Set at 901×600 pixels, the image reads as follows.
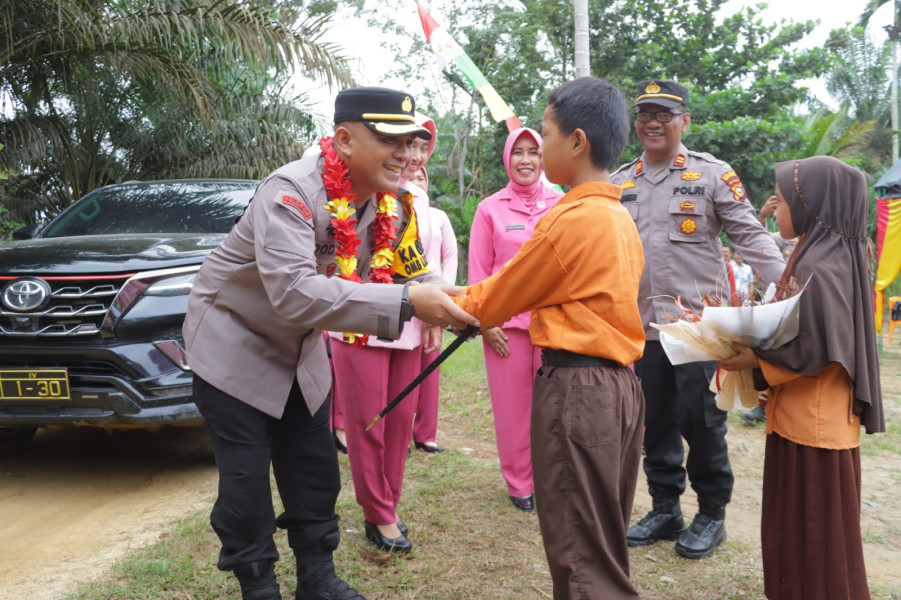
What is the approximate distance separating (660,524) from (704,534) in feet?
0.78

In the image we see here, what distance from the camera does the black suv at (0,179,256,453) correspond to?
4043 millimetres

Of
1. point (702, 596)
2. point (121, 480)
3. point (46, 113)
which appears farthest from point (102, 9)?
point (702, 596)

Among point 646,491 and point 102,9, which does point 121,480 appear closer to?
point 646,491

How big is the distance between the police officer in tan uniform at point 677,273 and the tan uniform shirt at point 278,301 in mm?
1783

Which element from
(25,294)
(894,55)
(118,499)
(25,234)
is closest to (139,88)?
(25,234)

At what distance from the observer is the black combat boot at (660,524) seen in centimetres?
382

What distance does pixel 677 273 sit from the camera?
151 inches

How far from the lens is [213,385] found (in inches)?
107

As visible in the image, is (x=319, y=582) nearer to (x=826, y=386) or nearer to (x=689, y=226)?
(x=826, y=386)

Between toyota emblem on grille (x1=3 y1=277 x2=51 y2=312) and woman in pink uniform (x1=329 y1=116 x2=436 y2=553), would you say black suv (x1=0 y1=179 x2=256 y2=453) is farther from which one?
woman in pink uniform (x1=329 y1=116 x2=436 y2=553)

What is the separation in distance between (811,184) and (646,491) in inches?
98.4

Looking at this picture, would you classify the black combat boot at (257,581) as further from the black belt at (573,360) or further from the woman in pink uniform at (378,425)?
the black belt at (573,360)

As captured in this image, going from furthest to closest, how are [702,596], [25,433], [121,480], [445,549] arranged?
[25,433] → [121,480] → [445,549] → [702,596]

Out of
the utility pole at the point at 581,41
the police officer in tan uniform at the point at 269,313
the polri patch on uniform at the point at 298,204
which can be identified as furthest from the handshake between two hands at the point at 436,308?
the utility pole at the point at 581,41
